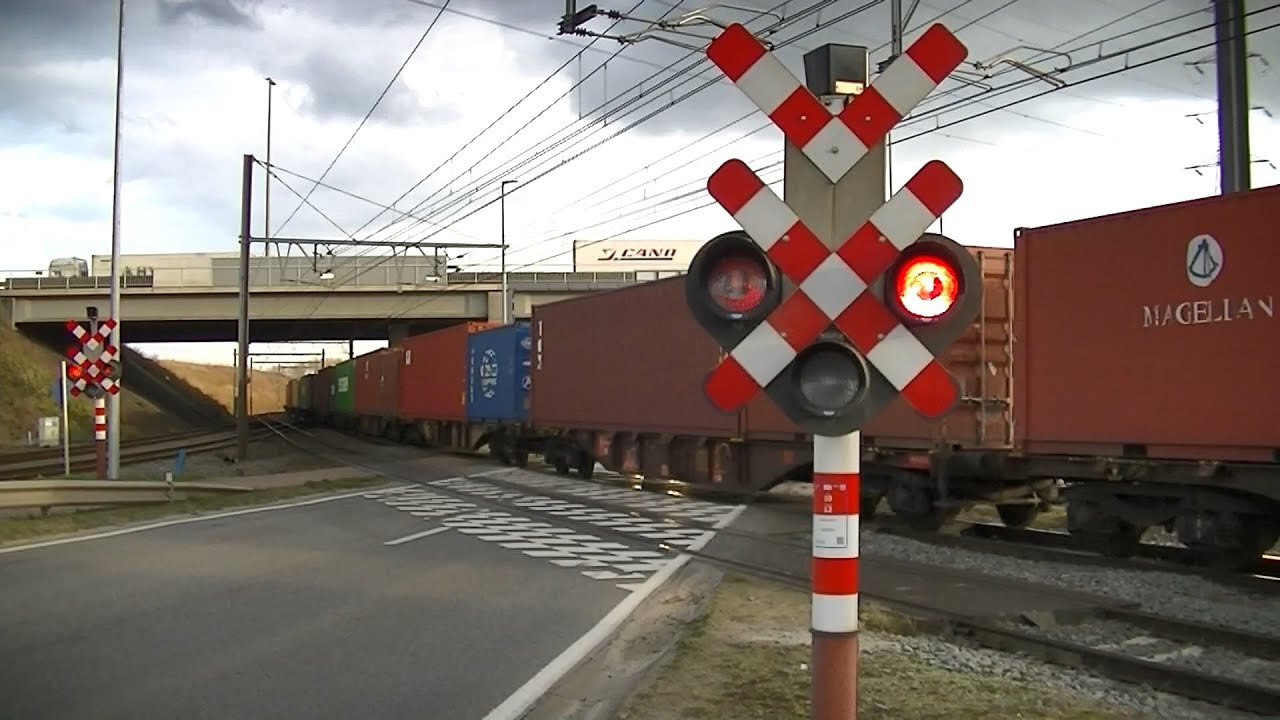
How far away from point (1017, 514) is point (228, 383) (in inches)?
5719

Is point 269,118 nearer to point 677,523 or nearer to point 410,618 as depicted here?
point 677,523

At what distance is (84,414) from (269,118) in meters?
24.6

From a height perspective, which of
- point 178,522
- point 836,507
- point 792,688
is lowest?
point 178,522

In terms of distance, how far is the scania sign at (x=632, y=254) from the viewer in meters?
71.8

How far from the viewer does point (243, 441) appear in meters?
32.1

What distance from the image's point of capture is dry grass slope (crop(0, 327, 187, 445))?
148ft

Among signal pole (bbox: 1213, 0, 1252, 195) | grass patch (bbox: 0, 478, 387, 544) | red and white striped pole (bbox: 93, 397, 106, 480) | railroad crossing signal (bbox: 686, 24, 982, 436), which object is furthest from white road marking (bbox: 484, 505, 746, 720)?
red and white striped pole (bbox: 93, 397, 106, 480)

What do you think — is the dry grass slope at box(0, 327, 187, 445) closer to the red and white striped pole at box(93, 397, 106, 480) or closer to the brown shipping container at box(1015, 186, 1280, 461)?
the red and white striped pole at box(93, 397, 106, 480)

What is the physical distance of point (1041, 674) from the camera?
6906 mm

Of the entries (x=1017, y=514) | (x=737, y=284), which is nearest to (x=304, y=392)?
(x=1017, y=514)

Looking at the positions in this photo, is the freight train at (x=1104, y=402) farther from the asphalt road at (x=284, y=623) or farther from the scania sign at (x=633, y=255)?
the scania sign at (x=633, y=255)

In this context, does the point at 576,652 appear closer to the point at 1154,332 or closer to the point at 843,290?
the point at 843,290

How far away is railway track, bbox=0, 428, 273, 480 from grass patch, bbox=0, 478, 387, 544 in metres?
8.00

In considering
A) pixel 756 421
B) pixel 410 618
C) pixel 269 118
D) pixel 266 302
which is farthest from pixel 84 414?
pixel 410 618
